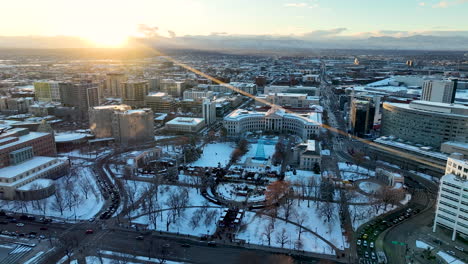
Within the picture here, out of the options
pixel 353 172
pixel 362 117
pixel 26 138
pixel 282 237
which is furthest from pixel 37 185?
pixel 362 117

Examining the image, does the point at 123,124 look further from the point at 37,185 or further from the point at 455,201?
the point at 455,201

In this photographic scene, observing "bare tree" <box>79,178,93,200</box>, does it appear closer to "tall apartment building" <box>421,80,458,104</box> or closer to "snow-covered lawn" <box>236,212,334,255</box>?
"snow-covered lawn" <box>236,212,334,255</box>

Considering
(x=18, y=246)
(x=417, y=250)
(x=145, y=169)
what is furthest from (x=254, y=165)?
(x=18, y=246)

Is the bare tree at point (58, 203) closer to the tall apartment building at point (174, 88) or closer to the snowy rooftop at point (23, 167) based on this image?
the snowy rooftop at point (23, 167)

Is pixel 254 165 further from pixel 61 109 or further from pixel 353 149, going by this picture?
pixel 61 109

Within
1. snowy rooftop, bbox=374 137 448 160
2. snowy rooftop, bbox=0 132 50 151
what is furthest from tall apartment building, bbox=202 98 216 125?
snowy rooftop, bbox=374 137 448 160

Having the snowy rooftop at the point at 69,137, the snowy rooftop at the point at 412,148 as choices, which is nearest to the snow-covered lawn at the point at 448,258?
the snowy rooftop at the point at 412,148
